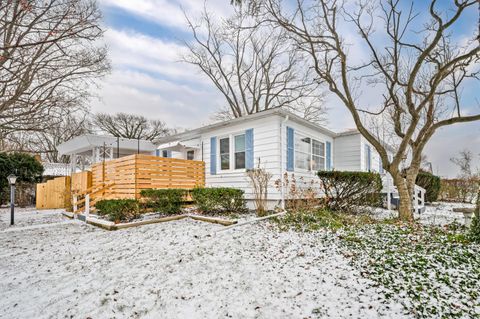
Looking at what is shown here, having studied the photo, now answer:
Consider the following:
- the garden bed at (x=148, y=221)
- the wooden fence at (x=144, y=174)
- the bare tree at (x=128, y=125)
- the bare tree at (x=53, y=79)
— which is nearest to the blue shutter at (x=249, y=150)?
the wooden fence at (x=144, y=174)

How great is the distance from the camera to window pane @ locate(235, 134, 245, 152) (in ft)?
29.9

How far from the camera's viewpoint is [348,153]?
11586 mm

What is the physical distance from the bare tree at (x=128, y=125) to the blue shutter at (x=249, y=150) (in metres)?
19.0

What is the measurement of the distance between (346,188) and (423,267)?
4.60 metres

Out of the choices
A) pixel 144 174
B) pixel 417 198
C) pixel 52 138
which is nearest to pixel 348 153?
pixel 417 198

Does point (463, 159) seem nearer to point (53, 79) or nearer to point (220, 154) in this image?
point (220, 154)

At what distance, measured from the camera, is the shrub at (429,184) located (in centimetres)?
1187

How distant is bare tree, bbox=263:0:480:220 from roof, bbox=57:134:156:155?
7917mm

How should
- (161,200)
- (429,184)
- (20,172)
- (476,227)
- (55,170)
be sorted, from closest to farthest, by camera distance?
(476,227)
(161,200)
(429,184)
(20,172)
(55,170)

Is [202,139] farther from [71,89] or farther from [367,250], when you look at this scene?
[367,250]

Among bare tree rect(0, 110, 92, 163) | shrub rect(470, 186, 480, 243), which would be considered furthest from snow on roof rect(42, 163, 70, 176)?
shrub rect(470, 186, 480, 243)

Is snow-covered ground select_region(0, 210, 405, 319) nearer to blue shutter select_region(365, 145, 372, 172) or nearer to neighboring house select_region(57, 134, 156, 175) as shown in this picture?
neighboring house select_region(57, 134, 156, 175)

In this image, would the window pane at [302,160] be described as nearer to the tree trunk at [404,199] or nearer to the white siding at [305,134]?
the white siding at [305,134]

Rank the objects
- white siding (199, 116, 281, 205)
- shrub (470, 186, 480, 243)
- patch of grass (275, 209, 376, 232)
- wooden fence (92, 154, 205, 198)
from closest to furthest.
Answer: shrub (470, 186, 480, 243)
patch of grass (275, 209, 376, 232)
wooden fence (92, 154, 205, 198)
white siding (199, 116, 281, 205)
